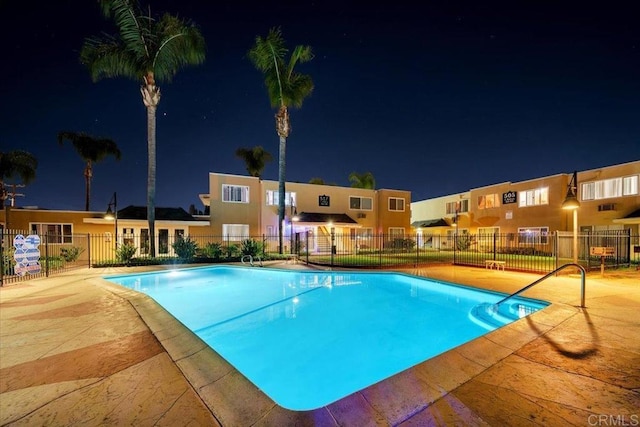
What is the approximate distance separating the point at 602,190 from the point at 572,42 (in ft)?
40.4

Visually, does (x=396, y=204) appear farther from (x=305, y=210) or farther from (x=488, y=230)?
(x=305, y=210)

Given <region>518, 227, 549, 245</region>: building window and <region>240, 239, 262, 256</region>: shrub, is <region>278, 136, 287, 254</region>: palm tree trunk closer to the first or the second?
<region>240, 239, 262, 256</region>: shrub

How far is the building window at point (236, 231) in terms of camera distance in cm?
2154

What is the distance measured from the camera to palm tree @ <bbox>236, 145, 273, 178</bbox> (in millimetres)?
33656

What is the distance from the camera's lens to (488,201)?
2664cm

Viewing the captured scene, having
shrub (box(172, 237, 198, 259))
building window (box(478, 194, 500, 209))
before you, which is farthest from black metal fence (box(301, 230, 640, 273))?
shrub (box(172, 237, 198, 259))

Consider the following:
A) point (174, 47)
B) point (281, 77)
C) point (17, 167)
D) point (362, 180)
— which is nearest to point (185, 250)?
point (174, 47)

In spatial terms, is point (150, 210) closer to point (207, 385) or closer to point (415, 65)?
point (207, 385)

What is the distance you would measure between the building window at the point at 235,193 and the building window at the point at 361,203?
1016cm

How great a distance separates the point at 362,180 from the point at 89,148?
1191 inches

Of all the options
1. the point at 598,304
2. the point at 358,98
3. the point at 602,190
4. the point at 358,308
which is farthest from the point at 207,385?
the point at 358,98

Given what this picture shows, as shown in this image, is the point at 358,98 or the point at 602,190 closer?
the point at 602,190

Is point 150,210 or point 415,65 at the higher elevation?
point 415,65

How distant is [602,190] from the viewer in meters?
18.5
